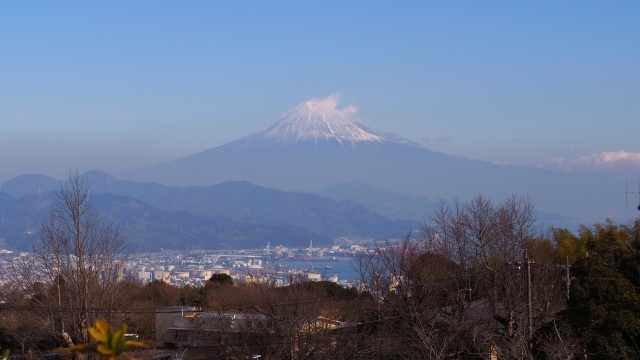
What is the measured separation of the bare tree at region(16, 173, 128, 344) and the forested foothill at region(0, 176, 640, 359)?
40mm

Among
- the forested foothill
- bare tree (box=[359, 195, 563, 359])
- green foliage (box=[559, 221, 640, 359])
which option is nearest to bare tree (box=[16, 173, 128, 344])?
the forested foothill

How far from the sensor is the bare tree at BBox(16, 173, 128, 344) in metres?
22.4

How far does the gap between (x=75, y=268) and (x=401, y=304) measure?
9318 mm

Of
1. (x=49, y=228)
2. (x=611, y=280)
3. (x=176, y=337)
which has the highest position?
(x=49, y=228)

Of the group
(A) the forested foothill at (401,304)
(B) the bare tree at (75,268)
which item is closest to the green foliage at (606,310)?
(A) the forested foothill at (401,304)

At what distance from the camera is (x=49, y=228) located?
964 inches

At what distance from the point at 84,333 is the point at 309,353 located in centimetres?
676

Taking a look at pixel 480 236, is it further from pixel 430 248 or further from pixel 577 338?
pixel 577 338

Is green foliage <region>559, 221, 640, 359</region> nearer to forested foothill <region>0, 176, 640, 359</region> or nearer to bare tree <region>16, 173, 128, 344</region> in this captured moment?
forested foothill <region>0, 176, 640, 359</region>

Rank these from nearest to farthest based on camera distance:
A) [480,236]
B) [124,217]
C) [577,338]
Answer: [577,338]
[480,236]
[124,217]

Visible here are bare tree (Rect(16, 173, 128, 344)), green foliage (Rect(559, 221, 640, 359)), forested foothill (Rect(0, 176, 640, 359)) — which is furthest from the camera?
bare tree (Rect(16, 173, 128, 344))

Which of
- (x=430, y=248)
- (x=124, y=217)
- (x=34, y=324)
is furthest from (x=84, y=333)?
(x=124, y=217)

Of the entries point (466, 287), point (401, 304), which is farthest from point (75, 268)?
point (466, 287)

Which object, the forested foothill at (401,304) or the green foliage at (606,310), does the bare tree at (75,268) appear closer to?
the forested foothill at (401,304)
